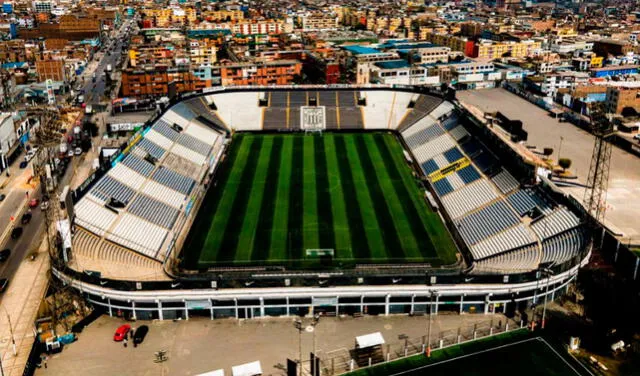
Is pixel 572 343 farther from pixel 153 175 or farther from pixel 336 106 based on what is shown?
pixel 336 106

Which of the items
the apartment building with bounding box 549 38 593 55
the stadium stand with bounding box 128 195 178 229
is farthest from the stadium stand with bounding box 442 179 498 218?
the apartment building with bounding box 549 38 593 55

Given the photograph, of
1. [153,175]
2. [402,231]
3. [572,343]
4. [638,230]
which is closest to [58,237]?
[153,175]

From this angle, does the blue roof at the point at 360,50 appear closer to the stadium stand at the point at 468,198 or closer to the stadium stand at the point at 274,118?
the stadium stand at the point at 274,118

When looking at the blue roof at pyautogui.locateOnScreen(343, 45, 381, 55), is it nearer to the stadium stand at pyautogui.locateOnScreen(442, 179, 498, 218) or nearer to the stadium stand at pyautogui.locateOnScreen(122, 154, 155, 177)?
the stadium stand at pyautogui.locateOnScreen(442, 179, 498, 218)

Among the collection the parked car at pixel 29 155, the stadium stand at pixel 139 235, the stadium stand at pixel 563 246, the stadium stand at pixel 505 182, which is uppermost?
the stadium stand at pixel 505 182

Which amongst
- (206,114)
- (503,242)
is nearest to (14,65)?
(206,114)

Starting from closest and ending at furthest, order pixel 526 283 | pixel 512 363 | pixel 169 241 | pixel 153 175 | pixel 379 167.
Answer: pixel 512 363 < pixel 526 283 < pixel 169 241 < pixel 153 175 < pixel 379 167

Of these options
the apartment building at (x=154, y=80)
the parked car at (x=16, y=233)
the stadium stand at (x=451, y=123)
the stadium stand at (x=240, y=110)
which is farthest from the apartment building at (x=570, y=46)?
the parked car at (x=16, y=233)
